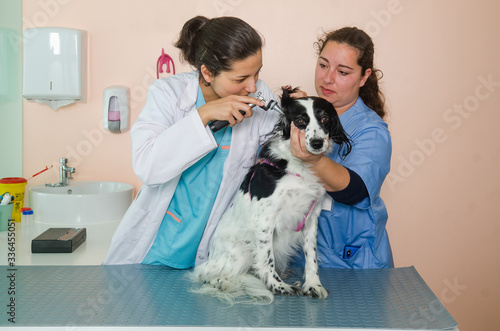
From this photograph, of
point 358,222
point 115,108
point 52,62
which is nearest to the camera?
point 358,222

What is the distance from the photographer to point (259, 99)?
1.50 meters

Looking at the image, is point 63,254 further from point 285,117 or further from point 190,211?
point 285,117

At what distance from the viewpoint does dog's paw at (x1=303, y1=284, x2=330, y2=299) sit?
1346mm

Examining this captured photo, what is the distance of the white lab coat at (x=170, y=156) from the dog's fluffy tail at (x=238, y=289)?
9.6 inches

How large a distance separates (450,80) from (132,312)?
8.01 feet

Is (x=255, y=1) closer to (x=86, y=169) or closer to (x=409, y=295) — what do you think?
(x=86, y=169)

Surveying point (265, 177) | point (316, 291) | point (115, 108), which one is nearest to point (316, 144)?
point (265, 177)

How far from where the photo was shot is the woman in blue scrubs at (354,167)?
5.18 ft

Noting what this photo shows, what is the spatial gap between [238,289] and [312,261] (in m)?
0.26

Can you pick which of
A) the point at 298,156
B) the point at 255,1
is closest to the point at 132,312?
the point at 298,156

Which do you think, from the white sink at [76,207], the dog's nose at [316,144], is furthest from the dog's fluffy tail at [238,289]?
the white sink at [76,207]

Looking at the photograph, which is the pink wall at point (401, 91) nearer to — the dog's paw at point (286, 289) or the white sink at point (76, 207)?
the white sink at point (76, 207)

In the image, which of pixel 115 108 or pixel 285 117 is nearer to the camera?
pixel 285 117

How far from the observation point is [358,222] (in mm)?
1700
